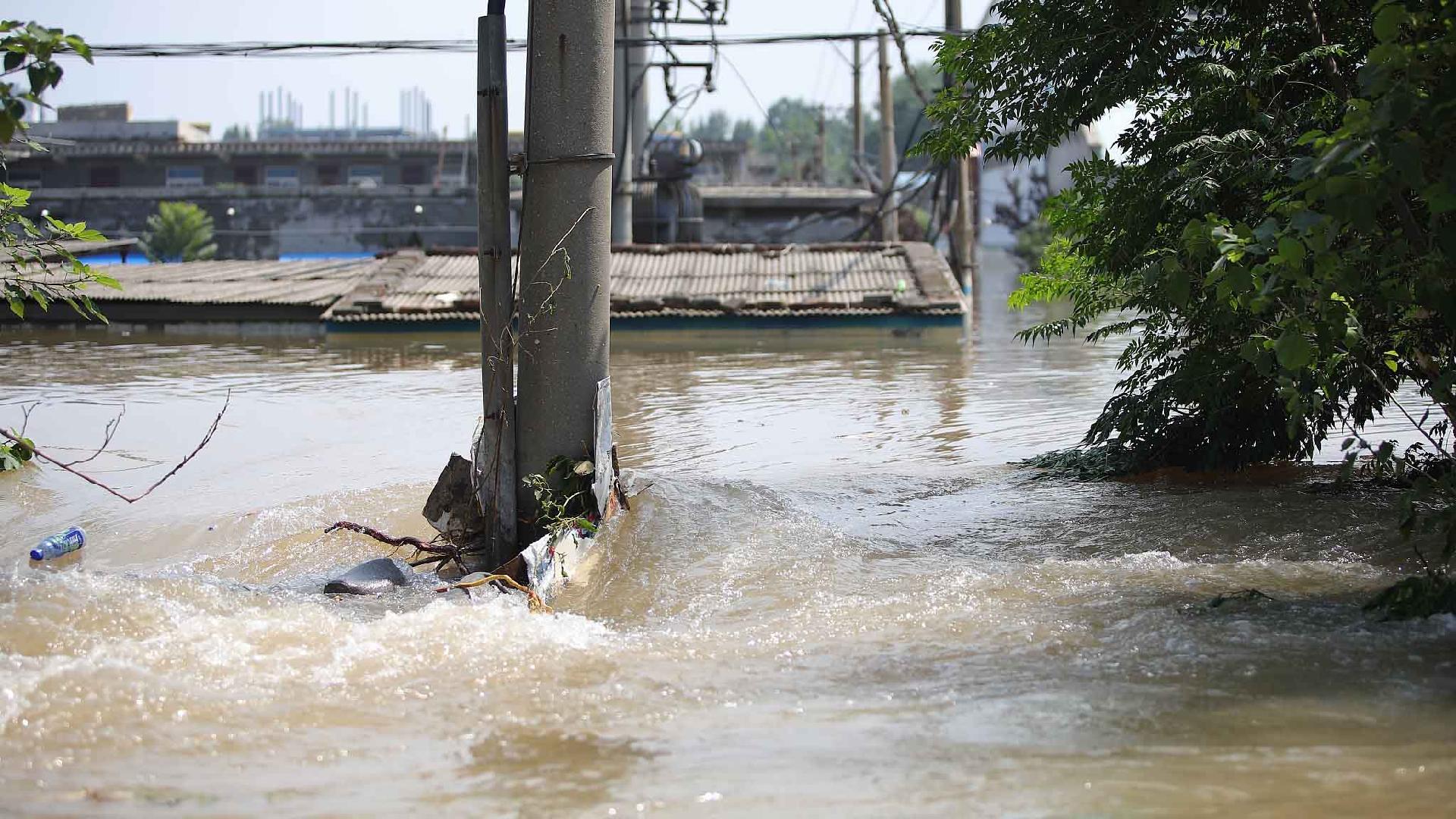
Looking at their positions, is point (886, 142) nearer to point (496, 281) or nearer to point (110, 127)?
point (496, 281)

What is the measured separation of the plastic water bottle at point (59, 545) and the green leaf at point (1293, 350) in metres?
5.29

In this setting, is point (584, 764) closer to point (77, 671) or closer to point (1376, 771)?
point (77, 671)

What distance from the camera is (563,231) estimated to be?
5773 mm

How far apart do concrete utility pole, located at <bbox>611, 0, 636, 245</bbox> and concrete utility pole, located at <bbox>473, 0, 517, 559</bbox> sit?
1372 cm

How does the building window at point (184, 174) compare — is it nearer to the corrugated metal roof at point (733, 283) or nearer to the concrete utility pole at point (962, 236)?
the corrugated metal roof at point (733, 283)

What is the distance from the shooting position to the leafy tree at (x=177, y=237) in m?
29.9

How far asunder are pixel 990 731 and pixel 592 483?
267cm

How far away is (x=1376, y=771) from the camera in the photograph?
10.6 feet

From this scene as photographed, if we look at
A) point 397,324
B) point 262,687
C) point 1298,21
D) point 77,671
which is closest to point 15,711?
point 77,671

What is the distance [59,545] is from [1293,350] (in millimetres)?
5352

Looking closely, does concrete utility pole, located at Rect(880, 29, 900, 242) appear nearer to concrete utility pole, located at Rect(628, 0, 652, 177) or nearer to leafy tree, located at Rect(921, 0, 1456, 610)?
concrete utility pole, located at Rect(628, 0, 652, 177)

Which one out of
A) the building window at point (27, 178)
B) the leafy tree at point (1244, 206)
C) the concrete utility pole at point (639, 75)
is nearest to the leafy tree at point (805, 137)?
the building window at point (27, 178)

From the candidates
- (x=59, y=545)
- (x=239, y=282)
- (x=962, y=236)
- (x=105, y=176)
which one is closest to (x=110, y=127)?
(x=105, y=176)

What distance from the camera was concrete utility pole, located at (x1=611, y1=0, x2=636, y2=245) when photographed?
19422 millimetres
